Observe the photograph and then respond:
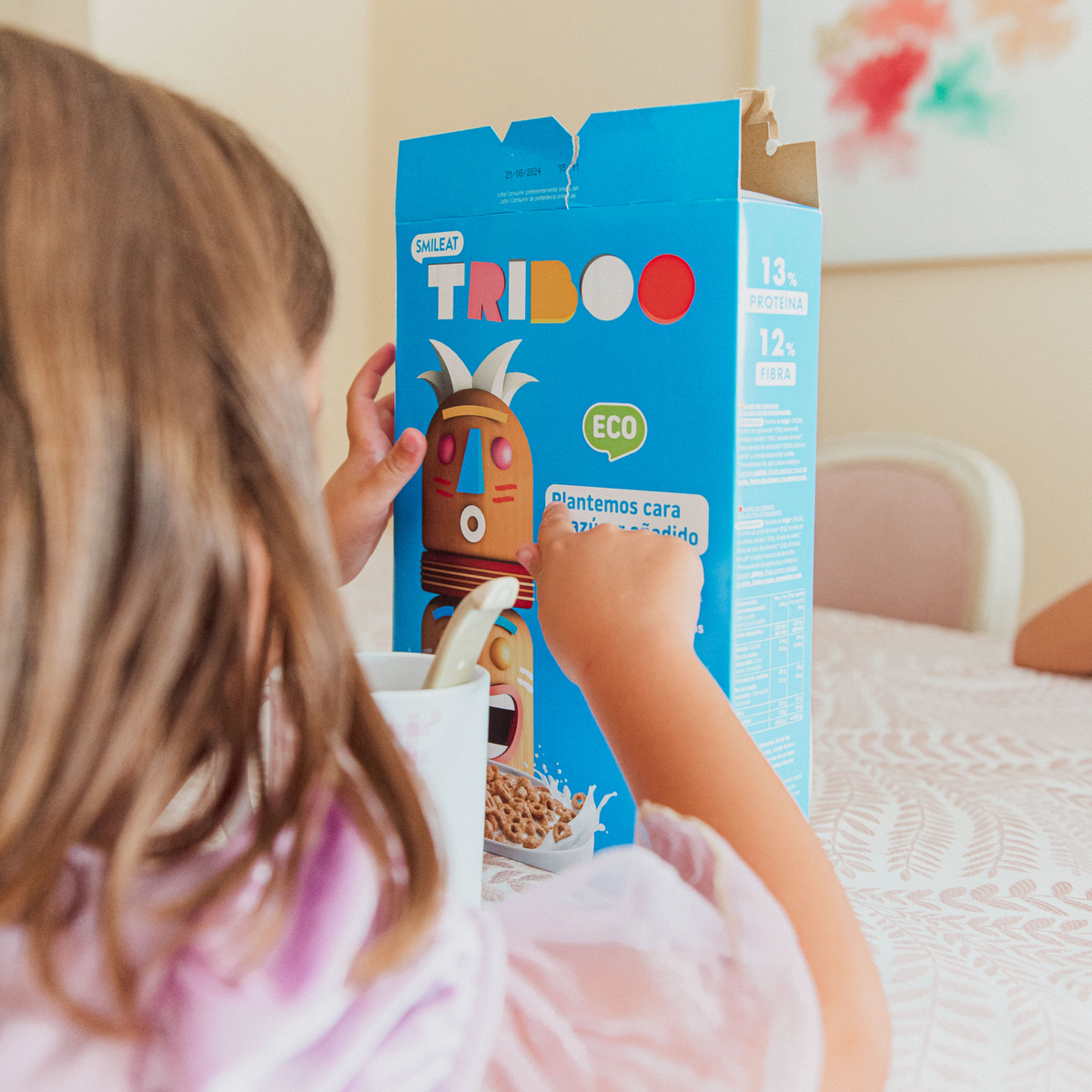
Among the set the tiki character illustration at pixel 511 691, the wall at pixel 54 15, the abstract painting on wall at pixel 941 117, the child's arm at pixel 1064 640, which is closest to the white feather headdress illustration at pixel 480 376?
the tiki character illustration at pixel 511 691

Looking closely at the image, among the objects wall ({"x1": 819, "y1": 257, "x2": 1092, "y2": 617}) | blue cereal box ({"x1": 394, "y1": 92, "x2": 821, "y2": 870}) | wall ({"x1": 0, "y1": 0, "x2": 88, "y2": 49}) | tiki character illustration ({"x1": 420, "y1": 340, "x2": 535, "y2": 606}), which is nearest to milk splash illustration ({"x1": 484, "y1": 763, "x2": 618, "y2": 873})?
blue cereal box ({"x1": 394, "y1": 92, "x2": 821, "y2": 870})

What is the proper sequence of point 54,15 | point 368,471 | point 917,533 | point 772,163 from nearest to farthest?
point 772,163 → point 368,471 → point 917,533 → point 54,15

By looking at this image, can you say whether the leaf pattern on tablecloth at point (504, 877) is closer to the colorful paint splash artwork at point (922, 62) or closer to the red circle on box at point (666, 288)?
the red circle on box at point (666, 288)

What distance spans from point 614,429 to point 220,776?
251mm

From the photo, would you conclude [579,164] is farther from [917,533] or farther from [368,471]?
[917,533]

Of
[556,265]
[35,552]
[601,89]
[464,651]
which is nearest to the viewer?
[35,552]

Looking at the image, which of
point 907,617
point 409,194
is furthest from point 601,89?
point 409,194

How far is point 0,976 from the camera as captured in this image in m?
0.29

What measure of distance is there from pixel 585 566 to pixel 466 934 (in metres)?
0.20

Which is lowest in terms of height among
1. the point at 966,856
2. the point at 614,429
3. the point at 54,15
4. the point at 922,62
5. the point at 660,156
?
the point at 966,856

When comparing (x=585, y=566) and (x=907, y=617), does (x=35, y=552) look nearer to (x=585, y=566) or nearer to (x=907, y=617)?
(x=585, y=566)

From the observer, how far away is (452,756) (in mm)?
395

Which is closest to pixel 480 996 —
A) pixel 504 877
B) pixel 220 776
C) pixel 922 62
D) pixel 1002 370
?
pixel 220 776

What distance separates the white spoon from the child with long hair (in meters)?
0.07
